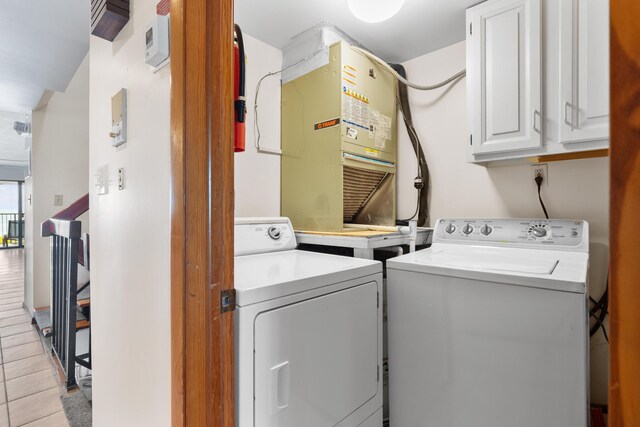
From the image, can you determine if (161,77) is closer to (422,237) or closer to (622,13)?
(622,13)

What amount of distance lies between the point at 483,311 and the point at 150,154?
134 cm

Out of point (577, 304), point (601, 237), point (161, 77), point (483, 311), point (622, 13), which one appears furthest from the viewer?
point (601, 237)

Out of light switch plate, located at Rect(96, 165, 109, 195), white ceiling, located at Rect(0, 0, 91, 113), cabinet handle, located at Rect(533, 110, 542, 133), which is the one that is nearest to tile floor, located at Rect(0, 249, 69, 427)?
light switch plate, located at Rect(96, 165, 109, 195)

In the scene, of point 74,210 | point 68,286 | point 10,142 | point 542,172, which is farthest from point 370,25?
point 10,142

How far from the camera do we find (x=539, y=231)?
1745mm

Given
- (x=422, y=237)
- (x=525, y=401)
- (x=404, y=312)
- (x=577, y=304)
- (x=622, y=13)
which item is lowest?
(x=525, y=401)

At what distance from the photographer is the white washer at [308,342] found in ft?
3.18

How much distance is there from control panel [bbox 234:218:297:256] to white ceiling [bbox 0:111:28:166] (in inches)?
201

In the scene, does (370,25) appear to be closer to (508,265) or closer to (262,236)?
(262,236)

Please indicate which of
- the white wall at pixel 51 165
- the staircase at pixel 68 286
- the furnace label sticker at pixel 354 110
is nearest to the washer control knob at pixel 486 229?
the furnace label sticker at pixel 354 110

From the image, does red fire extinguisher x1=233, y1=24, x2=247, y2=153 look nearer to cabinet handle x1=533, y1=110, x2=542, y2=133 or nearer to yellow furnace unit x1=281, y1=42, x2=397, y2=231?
yellow furnace unit x1=281, y1=42, x2=397, y2=231

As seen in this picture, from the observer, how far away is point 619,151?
0.31 meters

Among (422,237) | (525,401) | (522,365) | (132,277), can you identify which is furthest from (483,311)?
(132,277)

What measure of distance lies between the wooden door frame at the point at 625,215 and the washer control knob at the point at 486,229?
5.68ft
